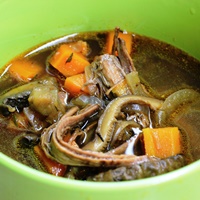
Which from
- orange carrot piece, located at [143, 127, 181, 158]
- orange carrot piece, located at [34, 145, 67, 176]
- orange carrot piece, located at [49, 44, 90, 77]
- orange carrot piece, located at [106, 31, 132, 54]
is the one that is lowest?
orange carrot piece, located at [143, 127, 181, 158]

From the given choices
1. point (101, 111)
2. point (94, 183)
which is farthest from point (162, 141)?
point (94, 183)

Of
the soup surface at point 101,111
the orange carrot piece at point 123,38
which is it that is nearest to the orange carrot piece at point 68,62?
the soup surface at point 101,111

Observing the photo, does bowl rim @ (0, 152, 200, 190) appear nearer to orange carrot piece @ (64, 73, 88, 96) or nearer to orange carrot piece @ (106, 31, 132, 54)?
orange carrot piece @ (64, 73, 88, 96)

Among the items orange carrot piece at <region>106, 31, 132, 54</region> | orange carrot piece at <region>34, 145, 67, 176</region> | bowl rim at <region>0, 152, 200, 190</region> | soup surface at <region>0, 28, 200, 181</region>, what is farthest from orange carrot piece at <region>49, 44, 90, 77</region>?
bowl rim at <region>0, 152, 200, 190</region>

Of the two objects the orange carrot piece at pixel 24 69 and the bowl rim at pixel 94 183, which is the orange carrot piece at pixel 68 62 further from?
the bowl rim at pixel 94 183

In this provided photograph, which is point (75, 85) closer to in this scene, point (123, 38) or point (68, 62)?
point (68, 62)
